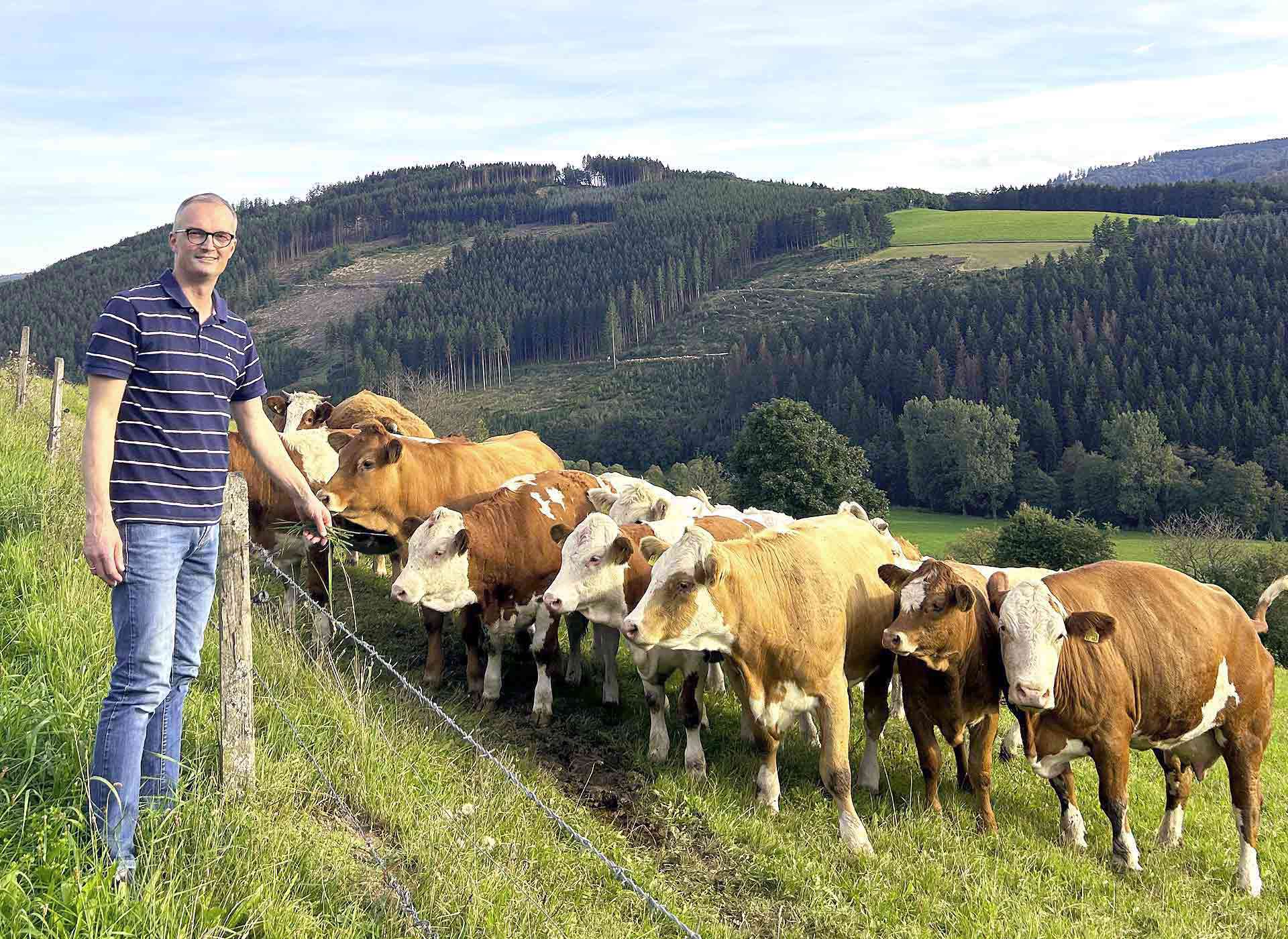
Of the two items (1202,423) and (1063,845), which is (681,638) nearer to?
(1063,845)

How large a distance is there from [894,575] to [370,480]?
6.09m

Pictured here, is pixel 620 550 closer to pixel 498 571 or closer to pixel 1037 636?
pixel 498 571

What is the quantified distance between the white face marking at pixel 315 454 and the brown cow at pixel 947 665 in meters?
7.13

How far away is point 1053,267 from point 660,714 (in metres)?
142

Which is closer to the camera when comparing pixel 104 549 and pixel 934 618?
pixel 104 549

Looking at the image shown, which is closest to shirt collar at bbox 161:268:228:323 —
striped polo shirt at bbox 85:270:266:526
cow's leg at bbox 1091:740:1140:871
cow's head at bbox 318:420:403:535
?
striped polo shirt at bbox 85:270:266:526

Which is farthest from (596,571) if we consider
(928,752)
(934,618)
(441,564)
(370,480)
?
(370,480)

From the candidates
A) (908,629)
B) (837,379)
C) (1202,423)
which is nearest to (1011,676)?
(908,629)

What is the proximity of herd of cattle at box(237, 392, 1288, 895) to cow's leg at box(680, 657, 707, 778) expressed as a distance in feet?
0.06

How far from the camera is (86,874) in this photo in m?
3.73

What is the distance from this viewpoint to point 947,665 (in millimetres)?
7281

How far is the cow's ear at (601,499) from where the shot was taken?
10953 millimetres

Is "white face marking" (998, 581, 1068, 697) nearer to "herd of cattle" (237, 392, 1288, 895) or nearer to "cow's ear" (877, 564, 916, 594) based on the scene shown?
"herd of cattle" (237, 392, 1288, 895)

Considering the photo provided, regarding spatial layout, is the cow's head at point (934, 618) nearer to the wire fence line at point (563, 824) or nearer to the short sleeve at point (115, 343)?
the wire fence line at point (563, 824)
